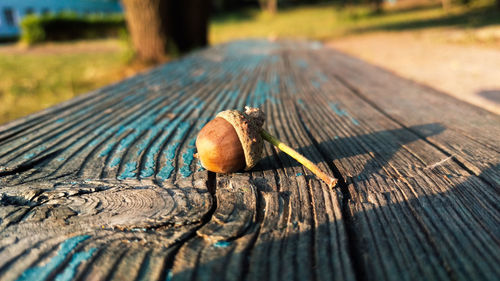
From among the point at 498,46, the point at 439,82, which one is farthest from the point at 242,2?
the point at 439,82

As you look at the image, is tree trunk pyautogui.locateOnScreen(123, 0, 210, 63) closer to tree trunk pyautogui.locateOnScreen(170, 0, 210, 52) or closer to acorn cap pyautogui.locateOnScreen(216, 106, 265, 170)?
tree trunk pyautogui.locateOnScreen(170, 0, 210, 52)

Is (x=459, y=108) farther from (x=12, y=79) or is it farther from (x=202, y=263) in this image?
(x=12, y=79)

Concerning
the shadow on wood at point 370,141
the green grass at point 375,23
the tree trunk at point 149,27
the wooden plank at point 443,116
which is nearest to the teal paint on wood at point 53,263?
the shadow on wood at point 370,141

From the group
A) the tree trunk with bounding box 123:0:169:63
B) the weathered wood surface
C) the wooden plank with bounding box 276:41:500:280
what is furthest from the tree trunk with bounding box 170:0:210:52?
the wooden plank with bounding box 276:41:500:280

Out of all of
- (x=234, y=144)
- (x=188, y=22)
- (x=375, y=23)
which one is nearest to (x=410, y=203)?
(x=234, y=144)

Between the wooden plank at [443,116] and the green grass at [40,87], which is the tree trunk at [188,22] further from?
the wooden plank at [443,116]

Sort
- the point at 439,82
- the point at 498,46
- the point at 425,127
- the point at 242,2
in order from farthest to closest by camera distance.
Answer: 1. the point at 242,2
2. the point at 498,46
3. the point at 439,82
4. the point at 425,127

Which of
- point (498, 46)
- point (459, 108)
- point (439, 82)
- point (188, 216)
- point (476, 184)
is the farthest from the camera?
point (498, 46)
